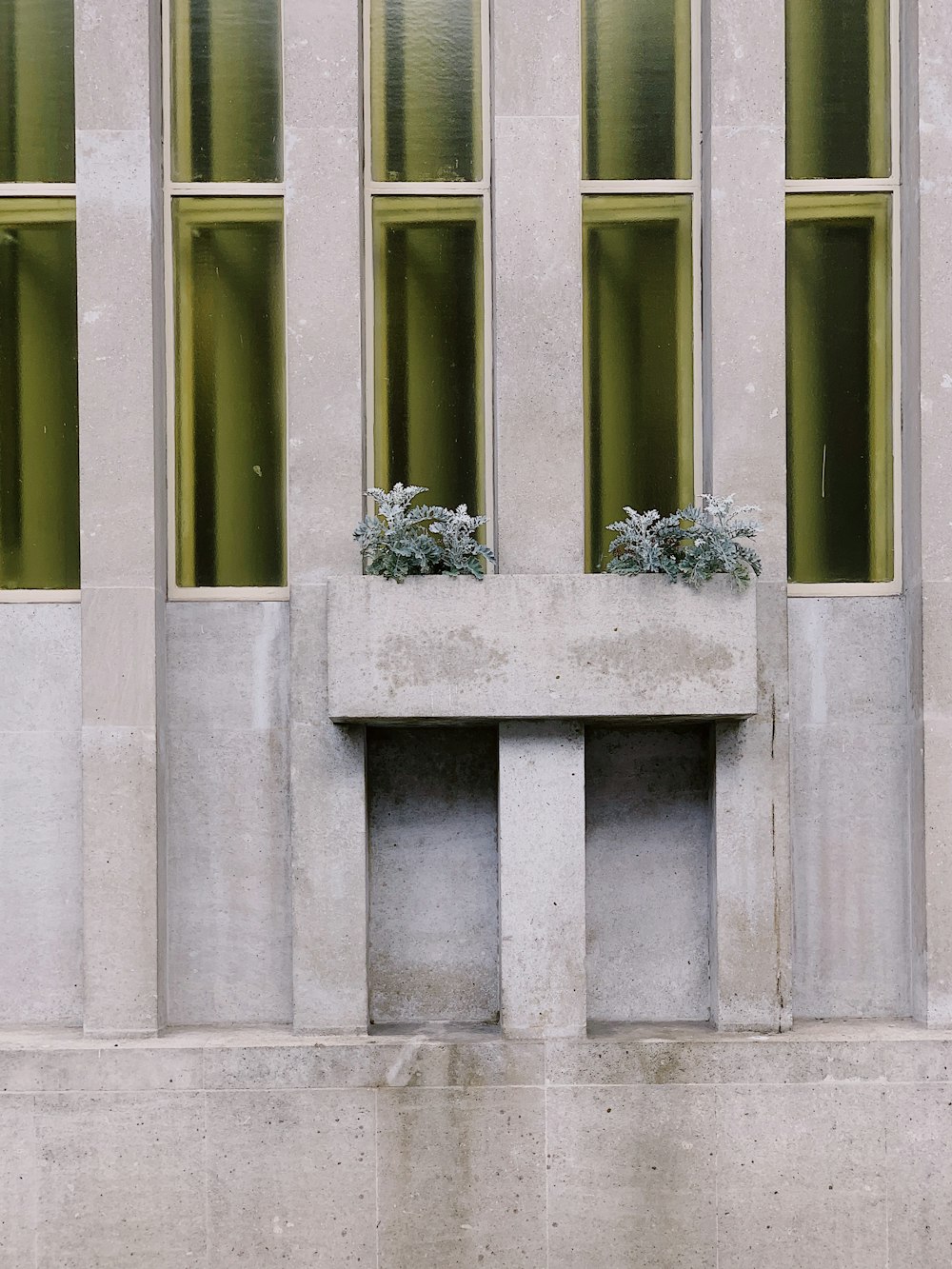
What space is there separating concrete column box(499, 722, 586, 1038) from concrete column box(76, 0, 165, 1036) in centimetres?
242

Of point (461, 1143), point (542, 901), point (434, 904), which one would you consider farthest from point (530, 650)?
point (461, 1143)

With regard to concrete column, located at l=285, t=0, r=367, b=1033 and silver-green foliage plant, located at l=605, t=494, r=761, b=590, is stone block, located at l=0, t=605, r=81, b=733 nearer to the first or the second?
concrete column, located at l=285, t=0, r=367, b=1033

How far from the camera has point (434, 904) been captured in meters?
8.53

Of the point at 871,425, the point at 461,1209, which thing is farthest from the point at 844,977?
the point at 871,425

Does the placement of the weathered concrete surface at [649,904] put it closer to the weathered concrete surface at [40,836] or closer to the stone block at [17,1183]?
the weathered concrete surface at [40,836]

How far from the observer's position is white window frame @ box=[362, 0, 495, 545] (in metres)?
8.55

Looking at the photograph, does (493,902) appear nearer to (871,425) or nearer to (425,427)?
(425,427)

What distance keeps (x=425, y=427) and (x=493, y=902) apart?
11.3ft

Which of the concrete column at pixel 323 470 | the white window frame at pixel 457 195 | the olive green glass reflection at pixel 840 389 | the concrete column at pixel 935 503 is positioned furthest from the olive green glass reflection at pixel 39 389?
the concrete column at pixel 935 503

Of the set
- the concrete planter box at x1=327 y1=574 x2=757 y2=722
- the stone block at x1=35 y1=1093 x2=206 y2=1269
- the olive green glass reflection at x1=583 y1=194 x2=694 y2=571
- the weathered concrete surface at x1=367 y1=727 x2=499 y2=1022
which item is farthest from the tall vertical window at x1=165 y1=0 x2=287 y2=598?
the stone block at x1=35 y1=1093 x2=206 y2=1269

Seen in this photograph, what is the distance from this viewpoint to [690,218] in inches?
340

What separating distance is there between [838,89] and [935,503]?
10.1 feet

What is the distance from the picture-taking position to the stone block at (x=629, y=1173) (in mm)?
8039

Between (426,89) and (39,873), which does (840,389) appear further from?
(39,873)
